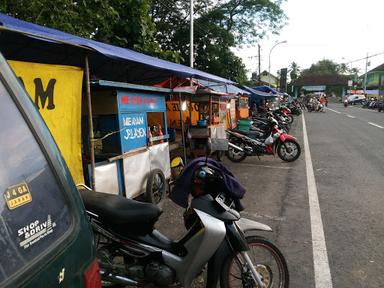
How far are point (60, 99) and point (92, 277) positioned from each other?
3.07m

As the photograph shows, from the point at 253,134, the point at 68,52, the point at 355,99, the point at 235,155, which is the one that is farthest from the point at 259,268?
the point at 355,99

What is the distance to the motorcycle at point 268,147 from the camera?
396 inches

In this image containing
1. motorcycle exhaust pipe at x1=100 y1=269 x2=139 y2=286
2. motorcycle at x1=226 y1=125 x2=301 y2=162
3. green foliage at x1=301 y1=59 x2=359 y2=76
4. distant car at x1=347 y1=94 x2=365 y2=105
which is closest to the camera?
motorcycle exhaust pipe at x1=100 y1=269 x2=139 y2=286

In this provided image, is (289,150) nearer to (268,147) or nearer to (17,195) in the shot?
(268,147)

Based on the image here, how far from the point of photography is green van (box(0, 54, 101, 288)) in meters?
1.13

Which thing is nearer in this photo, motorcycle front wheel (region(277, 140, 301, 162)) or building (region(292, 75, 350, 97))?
motorcycle front wheel (region(277, 140, 301, 162))

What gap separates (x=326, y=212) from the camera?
18.8 ft

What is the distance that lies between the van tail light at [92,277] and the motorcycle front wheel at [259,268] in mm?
1759

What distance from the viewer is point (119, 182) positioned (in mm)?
5320

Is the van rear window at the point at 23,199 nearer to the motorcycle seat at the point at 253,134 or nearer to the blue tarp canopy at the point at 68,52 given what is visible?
the blue tarp canopy at the point at 68,52

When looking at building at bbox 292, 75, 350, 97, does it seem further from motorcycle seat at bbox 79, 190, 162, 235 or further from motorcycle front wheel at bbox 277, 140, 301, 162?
motorcycle seat at bbox 79, 190, 162, 235

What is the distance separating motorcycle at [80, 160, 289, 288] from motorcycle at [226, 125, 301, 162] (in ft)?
22.7

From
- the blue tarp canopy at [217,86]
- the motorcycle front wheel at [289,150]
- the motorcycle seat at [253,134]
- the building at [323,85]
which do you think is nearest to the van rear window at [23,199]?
the motorcycle front wheel at [289,150]

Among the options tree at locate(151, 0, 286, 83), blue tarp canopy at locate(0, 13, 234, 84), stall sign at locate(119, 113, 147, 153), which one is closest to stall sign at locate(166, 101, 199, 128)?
blue tarp canopy at locate(0, 13, 234, 84)
